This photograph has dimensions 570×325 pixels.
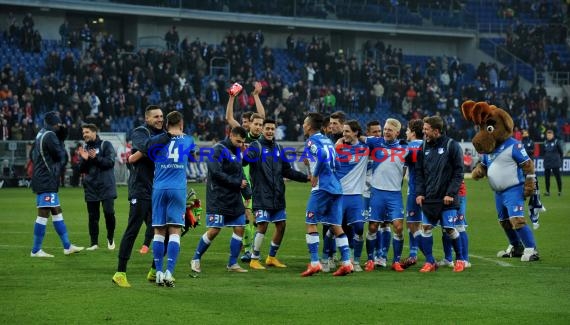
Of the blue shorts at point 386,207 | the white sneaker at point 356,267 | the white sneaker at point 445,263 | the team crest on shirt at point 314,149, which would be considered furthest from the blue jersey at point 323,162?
the white sneaker at point 445,263

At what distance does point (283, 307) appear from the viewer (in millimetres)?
10469

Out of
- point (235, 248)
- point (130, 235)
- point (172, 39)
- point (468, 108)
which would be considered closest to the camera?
point (130, 235)

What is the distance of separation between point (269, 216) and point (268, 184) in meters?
0.49

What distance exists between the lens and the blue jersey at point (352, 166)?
13.8 metres

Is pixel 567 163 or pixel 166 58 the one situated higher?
pixel 166 58

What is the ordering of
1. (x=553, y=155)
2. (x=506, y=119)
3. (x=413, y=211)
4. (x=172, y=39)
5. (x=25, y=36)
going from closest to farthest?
(x=413, y=211) → (x=506, y=119) → (x=553, y=155) → (x=25, y=36) → (x=172, y=39)

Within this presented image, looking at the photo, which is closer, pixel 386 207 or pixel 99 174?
pixel 386 207

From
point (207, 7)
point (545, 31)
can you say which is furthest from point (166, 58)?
point (545, 31)

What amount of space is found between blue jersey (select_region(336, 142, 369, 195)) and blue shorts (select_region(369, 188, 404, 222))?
1.29ft

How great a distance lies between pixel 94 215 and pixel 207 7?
36.0 meters

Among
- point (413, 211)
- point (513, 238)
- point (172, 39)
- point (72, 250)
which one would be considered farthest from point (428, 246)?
point (172, 39)

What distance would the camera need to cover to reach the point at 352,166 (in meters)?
13.9

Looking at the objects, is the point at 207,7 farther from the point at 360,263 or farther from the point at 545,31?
the point at 360,263

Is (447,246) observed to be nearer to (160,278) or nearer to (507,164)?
(507,164)
